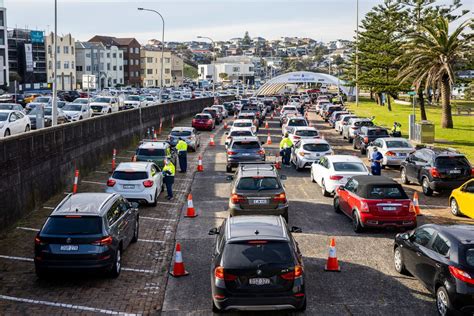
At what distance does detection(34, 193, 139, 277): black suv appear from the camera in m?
11.8

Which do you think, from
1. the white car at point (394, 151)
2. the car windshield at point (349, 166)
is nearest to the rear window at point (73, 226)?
the car windshield at point (349, 166)

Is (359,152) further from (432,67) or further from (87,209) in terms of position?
(87,209)

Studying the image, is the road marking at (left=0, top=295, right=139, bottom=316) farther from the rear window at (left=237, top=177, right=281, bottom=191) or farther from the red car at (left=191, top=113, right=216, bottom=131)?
the red car at (left=191, top=113, right=216, bottom=131)

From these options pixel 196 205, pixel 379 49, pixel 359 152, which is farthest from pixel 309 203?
pixel 379 49

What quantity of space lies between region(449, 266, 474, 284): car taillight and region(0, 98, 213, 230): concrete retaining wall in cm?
1144

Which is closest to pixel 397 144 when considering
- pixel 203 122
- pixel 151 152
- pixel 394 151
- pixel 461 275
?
pixel 394 151

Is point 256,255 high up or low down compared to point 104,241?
up

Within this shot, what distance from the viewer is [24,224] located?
17.1m

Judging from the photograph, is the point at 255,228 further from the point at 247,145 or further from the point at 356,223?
the point at 247,145

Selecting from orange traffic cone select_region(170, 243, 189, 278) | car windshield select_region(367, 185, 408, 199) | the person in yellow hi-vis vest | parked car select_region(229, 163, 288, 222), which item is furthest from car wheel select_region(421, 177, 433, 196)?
orange traffic cone select_region(170, 243, 189, 278)

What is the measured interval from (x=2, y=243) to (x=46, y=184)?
5340mm

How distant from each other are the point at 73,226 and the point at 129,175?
279 inches

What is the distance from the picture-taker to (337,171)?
20.3 metres

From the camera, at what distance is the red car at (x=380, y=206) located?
15.7 meters
